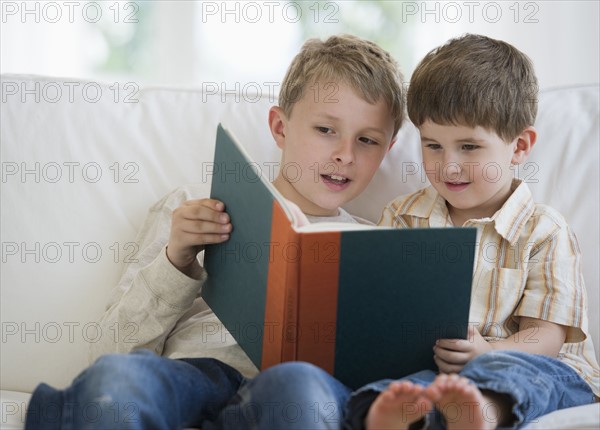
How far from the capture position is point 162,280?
4.23 feet

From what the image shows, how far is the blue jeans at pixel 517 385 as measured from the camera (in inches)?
40.8

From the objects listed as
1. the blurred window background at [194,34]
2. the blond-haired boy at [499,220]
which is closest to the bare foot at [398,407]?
the blond-haired boy at [499,220]

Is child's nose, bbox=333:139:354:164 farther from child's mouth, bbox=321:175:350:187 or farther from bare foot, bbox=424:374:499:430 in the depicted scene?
bare foot, bbox=424:374:499:430

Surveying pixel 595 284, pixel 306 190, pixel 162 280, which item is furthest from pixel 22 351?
pixel 595 284

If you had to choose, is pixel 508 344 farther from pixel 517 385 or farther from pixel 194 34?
pixel 194 34

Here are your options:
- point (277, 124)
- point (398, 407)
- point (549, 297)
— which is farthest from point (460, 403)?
point (277, 124)

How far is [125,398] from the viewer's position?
968mm

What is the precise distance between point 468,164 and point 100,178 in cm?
71

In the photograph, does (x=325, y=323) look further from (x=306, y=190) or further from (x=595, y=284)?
(x=595, y=284)

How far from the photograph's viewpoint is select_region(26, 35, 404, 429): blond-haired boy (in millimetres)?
996

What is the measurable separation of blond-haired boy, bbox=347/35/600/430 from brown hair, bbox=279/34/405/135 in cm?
6

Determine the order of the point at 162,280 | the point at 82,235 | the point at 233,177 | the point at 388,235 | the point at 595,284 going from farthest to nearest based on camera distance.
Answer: the point at 82,235, the point at 595,284, the point at 162,280, the point at 233,177, the point at 388,235

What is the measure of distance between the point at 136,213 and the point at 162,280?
0.34 meters

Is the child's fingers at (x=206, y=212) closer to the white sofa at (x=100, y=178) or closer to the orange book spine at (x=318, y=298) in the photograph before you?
the orange book spine at (x=318, y=298)
